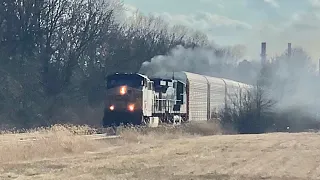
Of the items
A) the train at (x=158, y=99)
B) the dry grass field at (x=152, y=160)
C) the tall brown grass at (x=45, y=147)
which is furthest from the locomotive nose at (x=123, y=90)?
the tall brown grass at (x=45, y=147)

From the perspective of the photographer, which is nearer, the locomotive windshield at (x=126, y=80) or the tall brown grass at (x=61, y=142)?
the tall brown grass at (x=61, y=142)

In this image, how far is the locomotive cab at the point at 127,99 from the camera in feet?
123

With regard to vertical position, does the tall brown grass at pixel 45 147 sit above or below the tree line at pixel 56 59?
below

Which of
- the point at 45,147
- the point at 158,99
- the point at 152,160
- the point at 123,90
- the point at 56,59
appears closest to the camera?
the point at 152,160

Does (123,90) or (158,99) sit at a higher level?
(123,90)

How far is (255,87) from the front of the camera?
171 feet

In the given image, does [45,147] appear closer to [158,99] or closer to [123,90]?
[123,90]

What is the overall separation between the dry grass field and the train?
6.97 meters

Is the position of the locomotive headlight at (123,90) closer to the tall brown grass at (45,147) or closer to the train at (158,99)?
the train at (158,99)

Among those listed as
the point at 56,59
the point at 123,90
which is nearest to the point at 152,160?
the point at 123,90

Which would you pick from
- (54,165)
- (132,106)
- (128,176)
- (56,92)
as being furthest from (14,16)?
(128,176)

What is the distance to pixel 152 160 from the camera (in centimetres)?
2075

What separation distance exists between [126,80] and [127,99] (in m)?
1.15

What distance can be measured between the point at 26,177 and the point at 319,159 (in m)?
10.4
